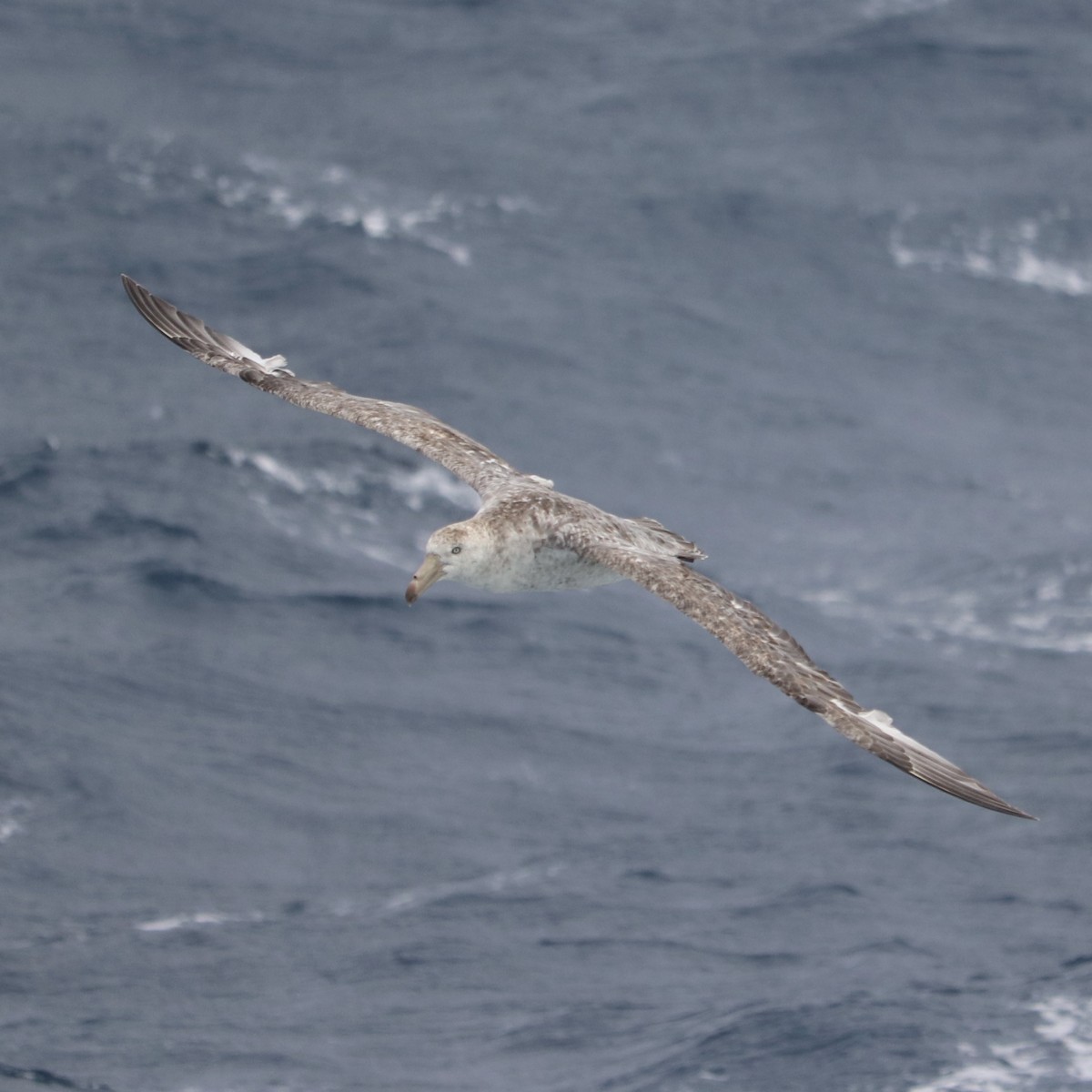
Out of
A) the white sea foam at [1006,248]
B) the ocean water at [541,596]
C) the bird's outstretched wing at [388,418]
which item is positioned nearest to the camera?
the bird's outstretched wing at [388,418]

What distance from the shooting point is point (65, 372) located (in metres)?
37.7

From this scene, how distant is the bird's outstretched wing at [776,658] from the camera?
18.0 meters

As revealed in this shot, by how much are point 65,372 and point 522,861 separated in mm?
14049

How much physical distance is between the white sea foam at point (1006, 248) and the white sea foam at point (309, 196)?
7705 millimetres

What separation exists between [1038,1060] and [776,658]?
32.4 feet

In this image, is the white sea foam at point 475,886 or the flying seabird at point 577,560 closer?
the flying seabird at point 577,560

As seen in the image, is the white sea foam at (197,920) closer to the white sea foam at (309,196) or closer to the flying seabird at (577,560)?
the flying seabird at (577,560)

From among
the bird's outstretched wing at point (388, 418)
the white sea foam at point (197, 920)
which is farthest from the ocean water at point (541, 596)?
the bird's outstretched wing at point (388, 418)

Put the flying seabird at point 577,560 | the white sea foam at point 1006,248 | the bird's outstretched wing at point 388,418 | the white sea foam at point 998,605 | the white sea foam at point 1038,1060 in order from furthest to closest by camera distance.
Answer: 1. the white sea foam at point 1006,248
2. the white sea foam at point 998,605
3. the white sea foam at point 1038,1060
4. the bird's outstretched wing at point 388,418
5. the flying seabird at point 577,560

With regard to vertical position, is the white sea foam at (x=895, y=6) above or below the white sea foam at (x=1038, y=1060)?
above

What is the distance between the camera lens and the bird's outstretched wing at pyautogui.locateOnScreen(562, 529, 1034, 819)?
58.9ft

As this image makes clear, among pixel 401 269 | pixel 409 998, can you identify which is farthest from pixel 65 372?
pixel 409 998

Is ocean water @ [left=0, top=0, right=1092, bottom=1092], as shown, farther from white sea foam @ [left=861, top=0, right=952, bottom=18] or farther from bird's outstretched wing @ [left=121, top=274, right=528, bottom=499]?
bird's outstretched wing @ [left=121, top=274, right=528, bottom=499]

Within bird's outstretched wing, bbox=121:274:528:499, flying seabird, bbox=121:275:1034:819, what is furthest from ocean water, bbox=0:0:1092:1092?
flying seabird, bbox=121:275:1034:819
